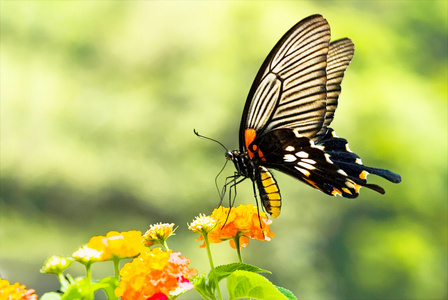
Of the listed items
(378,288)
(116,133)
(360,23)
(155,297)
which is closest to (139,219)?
(116,133)

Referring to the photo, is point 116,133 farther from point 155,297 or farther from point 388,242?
point 155,297

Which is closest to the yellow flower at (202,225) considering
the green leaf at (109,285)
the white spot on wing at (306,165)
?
the green leaf at (109,285)

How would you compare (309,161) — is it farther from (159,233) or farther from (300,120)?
(159,233)

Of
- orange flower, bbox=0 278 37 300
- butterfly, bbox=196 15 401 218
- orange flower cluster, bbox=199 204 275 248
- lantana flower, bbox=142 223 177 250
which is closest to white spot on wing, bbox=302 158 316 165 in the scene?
butterfly, bbox=196 15 401 218

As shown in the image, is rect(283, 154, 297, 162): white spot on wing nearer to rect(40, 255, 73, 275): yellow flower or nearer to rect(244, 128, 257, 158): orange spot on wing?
rect(244, 128, 257, 158): orange spot on wing

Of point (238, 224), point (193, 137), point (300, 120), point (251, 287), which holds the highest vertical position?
point (193, 137)

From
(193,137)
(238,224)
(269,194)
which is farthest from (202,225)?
(193,137)
